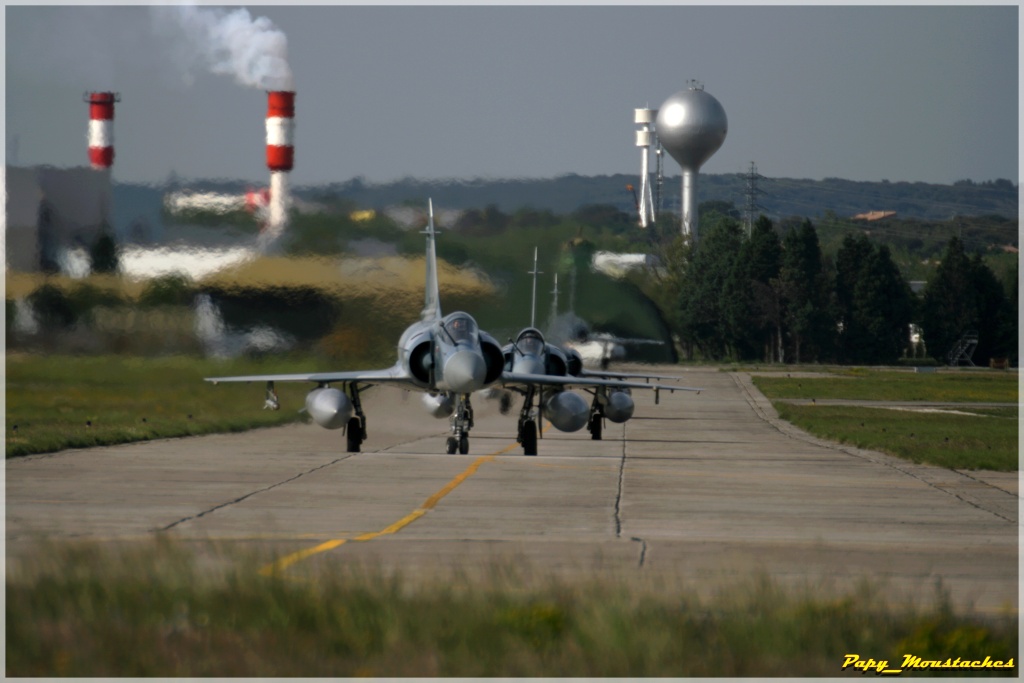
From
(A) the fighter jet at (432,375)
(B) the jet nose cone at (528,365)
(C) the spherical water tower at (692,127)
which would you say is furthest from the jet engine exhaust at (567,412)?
(C) the spherical water tower at (692,127)

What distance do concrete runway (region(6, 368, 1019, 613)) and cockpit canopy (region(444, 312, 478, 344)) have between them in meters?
2.12

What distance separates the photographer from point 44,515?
15.3 m

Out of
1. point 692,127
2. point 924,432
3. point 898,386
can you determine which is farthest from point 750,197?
point 924,432

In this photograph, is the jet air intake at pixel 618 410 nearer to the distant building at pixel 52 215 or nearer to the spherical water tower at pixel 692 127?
the distant building at pixel 52 215

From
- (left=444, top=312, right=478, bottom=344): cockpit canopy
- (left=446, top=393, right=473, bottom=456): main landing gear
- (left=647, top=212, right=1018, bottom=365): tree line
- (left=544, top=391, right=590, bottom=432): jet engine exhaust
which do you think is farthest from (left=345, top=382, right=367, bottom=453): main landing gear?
A: (left=647, top=212, right=1018, bottom=365): tree line

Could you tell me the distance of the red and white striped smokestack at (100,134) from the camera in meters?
29.0

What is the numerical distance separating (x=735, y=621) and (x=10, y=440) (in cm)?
1777

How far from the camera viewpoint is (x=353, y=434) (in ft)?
87.6

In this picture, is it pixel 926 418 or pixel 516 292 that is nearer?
pixel 516 292

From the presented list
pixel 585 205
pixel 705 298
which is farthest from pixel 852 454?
pixel 705 298

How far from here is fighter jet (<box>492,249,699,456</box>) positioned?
87.8 ft

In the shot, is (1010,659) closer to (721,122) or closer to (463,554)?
(463,554)

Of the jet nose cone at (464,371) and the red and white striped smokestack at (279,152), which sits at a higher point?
the red and white striped smokestack at (279,152)

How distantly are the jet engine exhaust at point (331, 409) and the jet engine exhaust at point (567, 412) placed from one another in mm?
4228
